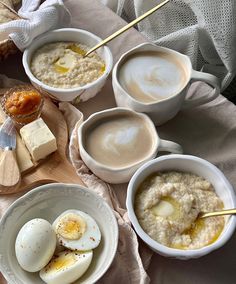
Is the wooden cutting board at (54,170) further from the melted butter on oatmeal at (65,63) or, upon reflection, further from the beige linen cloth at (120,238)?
the melted butter on oatmeal at (65,63)

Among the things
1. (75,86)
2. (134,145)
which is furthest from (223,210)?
(75,86)

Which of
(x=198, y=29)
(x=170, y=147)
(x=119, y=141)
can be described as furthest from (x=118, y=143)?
(x=198, y=29)

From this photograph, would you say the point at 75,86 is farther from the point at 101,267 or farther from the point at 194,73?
the point at 101,267

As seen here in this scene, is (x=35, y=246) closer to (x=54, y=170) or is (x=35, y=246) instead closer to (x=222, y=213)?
(x=54, y=170)

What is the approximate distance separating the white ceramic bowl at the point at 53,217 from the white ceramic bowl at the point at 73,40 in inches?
10.3

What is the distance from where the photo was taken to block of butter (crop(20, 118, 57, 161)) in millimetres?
1029

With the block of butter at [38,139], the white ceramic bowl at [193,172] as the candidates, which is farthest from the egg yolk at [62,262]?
the block of butter at [38,139]

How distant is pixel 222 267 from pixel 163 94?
16.9 inches

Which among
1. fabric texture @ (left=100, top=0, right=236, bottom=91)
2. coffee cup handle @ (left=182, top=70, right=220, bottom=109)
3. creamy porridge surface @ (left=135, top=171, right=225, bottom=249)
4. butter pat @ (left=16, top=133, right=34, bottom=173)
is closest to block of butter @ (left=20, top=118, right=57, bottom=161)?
butter pat @ (left=16, top=133, right=34, bottom=173)

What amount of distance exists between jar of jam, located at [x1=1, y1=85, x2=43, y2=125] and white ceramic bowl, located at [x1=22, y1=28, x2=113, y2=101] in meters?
0.04

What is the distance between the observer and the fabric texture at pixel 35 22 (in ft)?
3.89

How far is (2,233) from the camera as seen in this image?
898 millimetres

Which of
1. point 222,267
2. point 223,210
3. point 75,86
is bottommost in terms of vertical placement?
point 222,267

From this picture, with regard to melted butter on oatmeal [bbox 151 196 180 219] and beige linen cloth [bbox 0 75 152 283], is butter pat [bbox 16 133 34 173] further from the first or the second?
melted butter on oatmeal [bbox 151 196 180 219]
